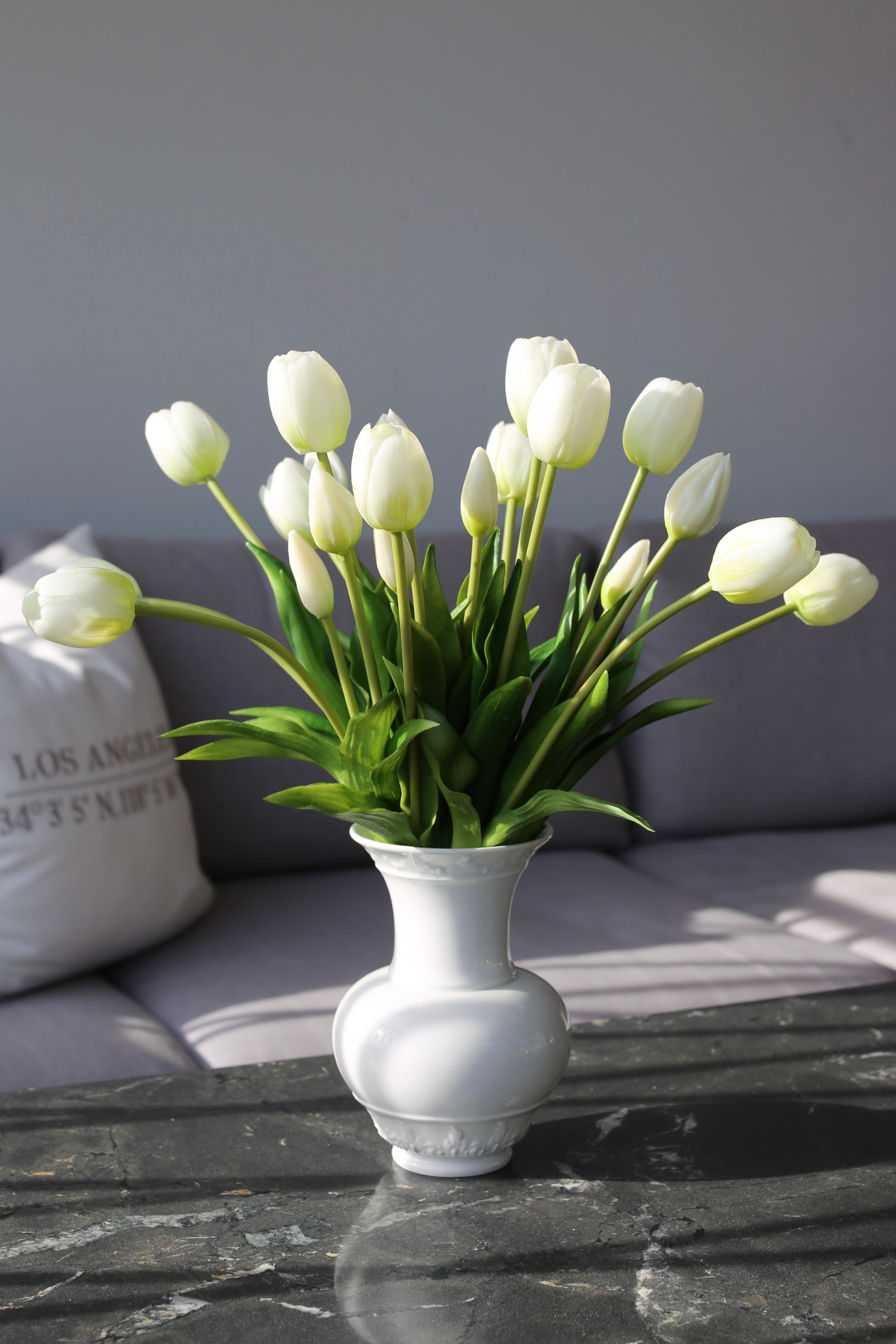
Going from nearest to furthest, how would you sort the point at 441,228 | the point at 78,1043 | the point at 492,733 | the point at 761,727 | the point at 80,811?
the point at 492,733, the point at 78,1043, the point at 80,811, the point at 761,727, the point at 441,228

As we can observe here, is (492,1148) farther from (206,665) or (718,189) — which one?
(718,189)

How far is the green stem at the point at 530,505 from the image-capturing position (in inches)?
24.9

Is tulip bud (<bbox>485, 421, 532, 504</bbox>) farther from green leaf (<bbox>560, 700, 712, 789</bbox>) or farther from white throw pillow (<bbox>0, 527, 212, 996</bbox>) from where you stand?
white throw pillow (<bbox>0, 527, 212, 996</bbox>)

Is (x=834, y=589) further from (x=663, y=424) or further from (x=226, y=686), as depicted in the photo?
(x=226, y=686)

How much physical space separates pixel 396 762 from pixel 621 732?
0.13m

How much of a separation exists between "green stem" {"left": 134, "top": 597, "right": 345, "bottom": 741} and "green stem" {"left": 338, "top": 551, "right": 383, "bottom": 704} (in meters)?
0.03

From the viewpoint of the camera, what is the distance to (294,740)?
619 millimetres

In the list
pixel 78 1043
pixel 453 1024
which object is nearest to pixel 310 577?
pixel 453 1024

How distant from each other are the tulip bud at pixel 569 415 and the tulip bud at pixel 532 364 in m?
0.04

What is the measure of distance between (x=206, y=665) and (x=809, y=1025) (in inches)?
38.6

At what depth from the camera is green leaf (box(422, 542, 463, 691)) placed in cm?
63

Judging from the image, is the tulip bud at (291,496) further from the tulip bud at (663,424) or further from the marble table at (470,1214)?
the marble table at (470,1214)

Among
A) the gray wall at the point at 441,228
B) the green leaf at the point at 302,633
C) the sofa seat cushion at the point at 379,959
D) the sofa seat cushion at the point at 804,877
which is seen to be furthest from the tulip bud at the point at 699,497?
the gray wall at the point at 441,228

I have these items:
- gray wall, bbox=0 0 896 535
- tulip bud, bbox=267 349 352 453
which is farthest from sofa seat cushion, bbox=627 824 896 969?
tulip bud, bbox=267 349 352 453
